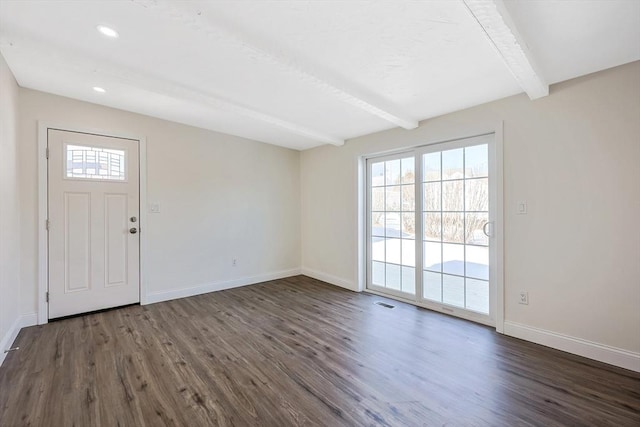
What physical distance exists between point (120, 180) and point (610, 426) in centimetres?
477

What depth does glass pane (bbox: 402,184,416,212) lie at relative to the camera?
3.59 m

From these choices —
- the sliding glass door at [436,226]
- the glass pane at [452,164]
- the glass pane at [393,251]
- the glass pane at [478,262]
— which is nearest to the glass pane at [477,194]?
the sliding glass door at [436,226]

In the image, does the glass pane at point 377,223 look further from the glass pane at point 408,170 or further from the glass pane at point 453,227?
the glass pane at point 453,227

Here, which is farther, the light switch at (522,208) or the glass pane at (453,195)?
the glass pane at (453,195)

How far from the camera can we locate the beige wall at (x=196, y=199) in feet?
9.38

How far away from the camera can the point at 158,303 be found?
11.7 ft

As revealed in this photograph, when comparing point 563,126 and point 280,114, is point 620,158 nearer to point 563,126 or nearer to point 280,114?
point 563,126

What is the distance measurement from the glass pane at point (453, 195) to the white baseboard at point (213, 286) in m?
3.00

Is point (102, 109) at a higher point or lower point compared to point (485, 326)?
higher

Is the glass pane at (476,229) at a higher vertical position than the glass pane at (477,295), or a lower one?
higher

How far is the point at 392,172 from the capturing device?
3879mm

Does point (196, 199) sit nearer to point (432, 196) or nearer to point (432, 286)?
point (432, 196)

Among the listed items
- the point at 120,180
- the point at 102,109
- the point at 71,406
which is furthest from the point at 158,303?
the point at 102,109

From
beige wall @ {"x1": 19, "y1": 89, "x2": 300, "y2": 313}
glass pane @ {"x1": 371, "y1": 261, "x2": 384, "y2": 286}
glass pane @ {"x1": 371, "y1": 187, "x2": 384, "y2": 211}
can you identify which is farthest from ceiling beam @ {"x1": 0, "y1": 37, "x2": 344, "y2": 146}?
glass pane @ {"x1": 371, "y1": 261, "x2": 384, "y2": 286}
